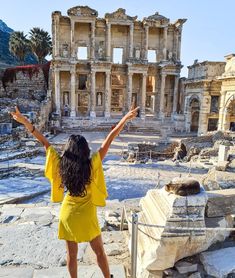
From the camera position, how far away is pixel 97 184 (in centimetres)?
286

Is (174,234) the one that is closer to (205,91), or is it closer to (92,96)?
(205,91)

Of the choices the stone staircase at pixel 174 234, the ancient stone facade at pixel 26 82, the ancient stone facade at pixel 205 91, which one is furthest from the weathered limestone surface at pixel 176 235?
the ancient stone facade at pixel 26 82

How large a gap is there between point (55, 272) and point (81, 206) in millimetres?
1281

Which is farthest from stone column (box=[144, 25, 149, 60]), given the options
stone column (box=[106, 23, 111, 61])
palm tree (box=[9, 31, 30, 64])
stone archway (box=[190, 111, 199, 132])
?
palm tree (box=[9, 31, 30, 64])

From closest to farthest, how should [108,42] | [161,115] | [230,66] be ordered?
[230,66]
[108,42]
[161,115]

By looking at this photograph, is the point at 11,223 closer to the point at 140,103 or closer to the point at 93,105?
the point at 93,105

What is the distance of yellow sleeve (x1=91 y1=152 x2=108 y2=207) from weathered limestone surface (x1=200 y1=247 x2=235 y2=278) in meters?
1.42

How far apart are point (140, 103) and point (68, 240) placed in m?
30.1

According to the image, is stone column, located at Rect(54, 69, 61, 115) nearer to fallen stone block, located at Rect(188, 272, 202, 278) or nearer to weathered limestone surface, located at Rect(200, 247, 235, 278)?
weathered limestone surface, located at Rect(200, 247, 235, 278)

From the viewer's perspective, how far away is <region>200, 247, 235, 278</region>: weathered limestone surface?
114 inches

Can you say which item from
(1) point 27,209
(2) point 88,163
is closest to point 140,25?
(1) point 27,209

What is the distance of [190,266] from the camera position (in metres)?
3.06

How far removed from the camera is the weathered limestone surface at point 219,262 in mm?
2902

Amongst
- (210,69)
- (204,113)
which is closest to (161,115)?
(204,113)
